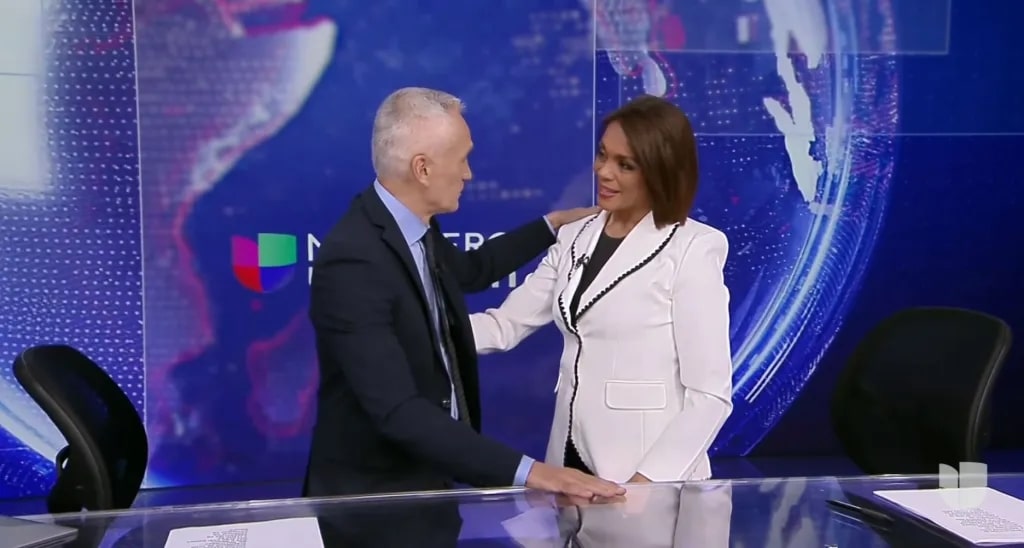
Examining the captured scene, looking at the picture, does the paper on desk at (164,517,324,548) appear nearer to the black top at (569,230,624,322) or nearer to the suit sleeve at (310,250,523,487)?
the suit sleeve at (310,250,523,487)

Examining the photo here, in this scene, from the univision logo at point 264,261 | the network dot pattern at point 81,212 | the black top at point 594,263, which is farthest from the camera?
the univision logo at point 264,261

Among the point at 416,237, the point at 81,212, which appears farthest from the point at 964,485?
the point at 81,212

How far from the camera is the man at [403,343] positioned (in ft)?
5.84

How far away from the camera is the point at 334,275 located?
6.08 ft

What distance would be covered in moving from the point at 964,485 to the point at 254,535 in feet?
4.17

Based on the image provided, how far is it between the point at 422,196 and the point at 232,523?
79cm

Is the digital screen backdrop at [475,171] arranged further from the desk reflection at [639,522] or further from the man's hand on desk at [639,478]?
the desk reflection at [639,522]

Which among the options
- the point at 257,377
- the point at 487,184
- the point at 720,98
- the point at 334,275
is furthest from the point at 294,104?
the point at 334,275

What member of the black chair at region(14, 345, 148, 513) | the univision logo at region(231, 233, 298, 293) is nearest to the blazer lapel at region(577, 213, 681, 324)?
the black chair at region(14, 345, 148, 513)

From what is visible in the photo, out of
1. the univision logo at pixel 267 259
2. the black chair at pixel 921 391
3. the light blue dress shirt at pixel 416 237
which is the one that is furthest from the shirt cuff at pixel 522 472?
the univision logo at pixel 267 259

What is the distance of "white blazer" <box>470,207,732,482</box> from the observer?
195 cm

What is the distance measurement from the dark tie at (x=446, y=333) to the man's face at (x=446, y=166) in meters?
0.09

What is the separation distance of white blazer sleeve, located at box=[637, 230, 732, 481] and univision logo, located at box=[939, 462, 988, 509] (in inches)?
16.8

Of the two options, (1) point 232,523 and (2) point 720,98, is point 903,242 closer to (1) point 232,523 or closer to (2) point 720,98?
(2) point 720,98
